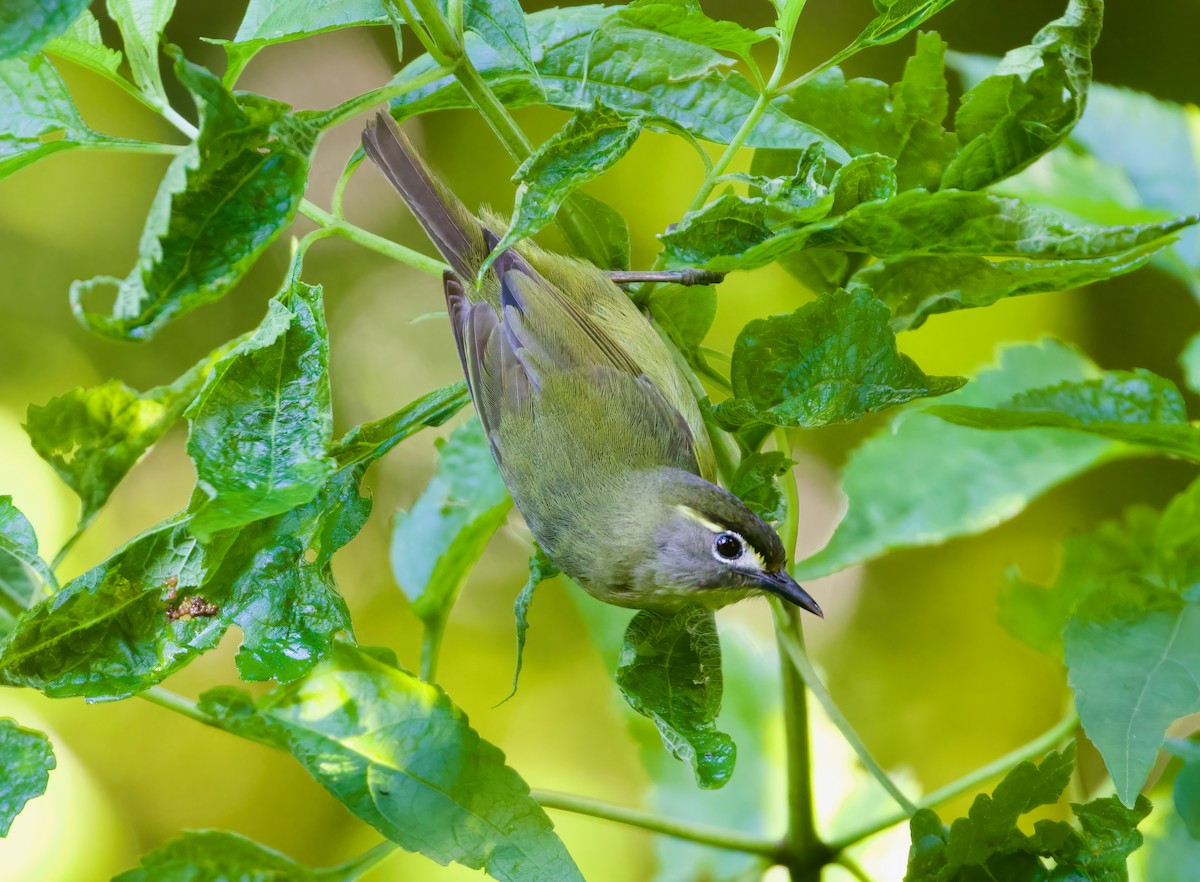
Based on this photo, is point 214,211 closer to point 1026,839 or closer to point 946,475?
point 1026,839

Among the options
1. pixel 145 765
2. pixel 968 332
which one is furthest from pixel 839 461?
pixel 145 765

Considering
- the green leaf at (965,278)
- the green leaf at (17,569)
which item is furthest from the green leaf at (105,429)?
the green leaf at (965,278)

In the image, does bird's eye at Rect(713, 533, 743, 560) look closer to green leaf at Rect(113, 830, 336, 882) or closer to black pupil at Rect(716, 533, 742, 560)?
black pupil at Rect(716, 533, 742, 560)

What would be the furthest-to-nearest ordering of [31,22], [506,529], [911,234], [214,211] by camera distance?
[506,529], [911,234], [214,211], [31,22]

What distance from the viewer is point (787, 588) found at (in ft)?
4.89

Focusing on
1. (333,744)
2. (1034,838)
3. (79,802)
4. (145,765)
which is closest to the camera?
(1034,838)

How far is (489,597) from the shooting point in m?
2.90

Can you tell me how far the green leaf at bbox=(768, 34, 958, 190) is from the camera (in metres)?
1.17

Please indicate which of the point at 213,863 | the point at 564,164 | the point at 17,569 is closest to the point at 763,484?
the point at 564,164

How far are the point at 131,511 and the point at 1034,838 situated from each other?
2342 millimetres

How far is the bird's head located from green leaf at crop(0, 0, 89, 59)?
1024mm

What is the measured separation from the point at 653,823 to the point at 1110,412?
0.67m

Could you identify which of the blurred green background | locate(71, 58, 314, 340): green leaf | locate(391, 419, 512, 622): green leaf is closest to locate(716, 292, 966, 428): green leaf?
locate(71, 58, 314, 340): green leaf

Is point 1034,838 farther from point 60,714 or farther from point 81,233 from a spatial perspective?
point 81,233
